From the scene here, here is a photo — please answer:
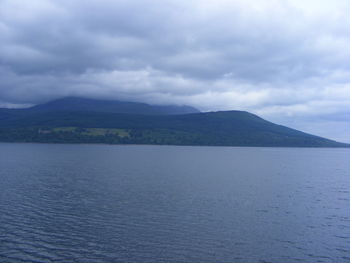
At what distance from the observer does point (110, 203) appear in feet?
162

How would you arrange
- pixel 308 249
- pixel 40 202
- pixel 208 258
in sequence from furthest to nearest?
1. pixel 40 202
2. pixel 308 249
3. pixel 208 258

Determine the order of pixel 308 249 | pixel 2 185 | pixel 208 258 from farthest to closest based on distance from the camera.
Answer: pixel 2 185 → pixel 308 249 → pixel 208 258

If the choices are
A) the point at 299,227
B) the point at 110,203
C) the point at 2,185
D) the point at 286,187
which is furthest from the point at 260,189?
the point at 2,185

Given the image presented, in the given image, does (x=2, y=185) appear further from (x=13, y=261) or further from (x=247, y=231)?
(x=247, y=231)

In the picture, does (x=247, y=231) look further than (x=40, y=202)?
No

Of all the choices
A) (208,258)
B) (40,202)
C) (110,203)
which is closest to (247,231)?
(208,258)

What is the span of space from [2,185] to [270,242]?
50.8m

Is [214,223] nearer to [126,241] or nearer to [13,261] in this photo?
[126,241]

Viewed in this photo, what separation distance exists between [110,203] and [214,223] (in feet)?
55.1

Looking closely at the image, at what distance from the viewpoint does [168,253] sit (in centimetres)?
3038

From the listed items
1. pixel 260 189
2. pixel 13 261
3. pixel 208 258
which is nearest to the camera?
pixel 13 261

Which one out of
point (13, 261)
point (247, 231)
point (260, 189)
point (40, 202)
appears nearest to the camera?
point (13, 261)

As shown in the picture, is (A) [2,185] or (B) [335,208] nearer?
(B) [335,208]

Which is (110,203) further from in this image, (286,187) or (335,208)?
(286,187)
